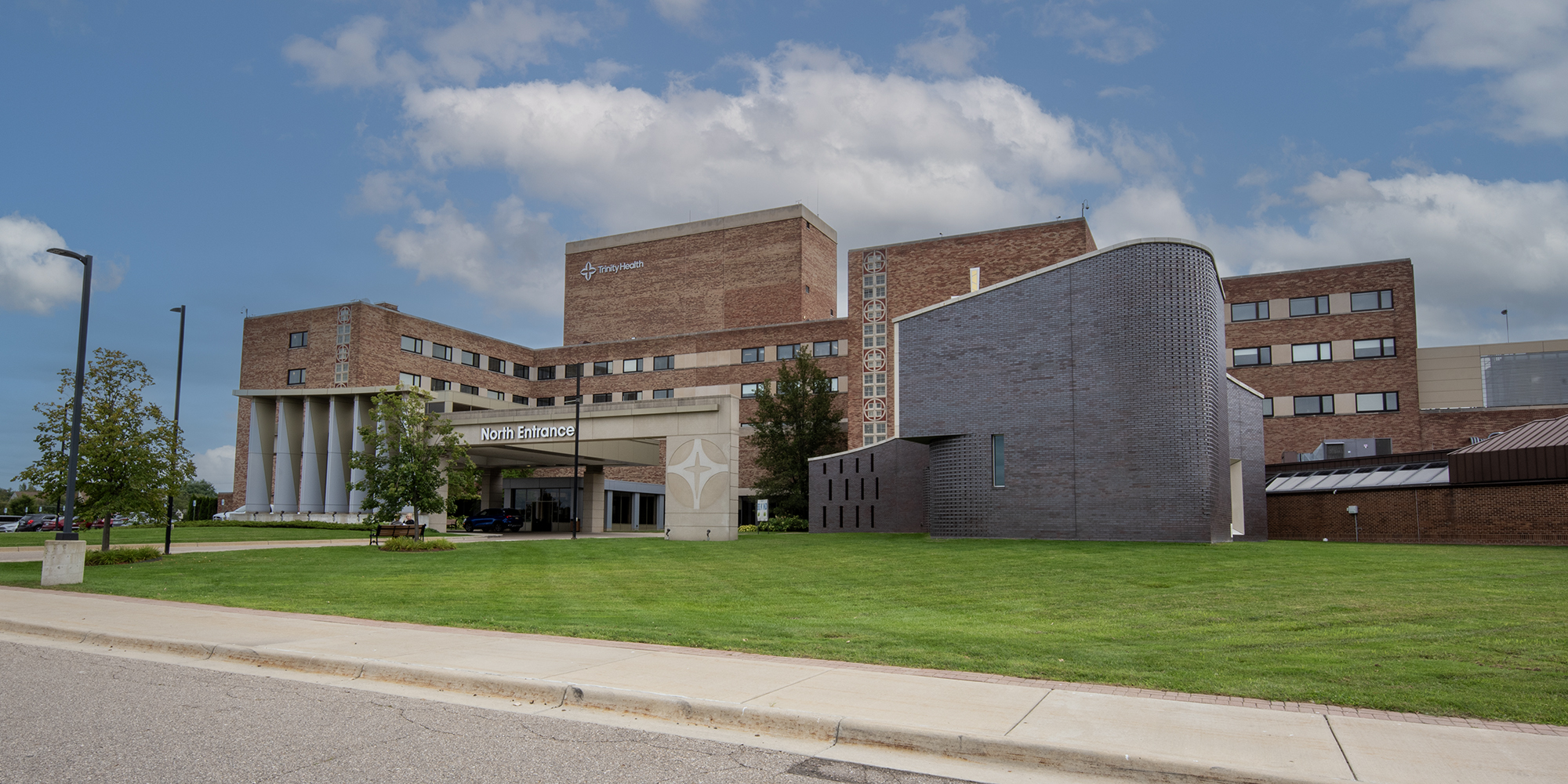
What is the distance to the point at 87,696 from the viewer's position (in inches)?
334

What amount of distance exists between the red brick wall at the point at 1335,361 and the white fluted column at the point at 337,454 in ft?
183

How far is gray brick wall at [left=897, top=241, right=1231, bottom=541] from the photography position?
2902 centimetres

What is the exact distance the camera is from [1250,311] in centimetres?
5847

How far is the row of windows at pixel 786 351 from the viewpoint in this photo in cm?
6756

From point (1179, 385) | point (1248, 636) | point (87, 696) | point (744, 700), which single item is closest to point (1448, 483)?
point (1179, 385)

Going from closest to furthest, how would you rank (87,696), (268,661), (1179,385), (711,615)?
(87,696) → (268,661) → (711,615) → (1179,385)

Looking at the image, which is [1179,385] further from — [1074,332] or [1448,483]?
[1448,483]

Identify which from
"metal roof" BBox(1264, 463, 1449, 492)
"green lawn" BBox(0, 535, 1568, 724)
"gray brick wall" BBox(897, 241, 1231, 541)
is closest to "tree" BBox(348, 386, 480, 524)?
"green lawn" BBox(0, 535, 1568, 724)

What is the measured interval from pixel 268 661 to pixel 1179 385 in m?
26.0

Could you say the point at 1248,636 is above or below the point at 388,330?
below

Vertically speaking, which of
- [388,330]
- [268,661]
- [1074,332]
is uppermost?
[388,330]

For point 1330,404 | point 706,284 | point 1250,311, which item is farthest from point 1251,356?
point 706,284

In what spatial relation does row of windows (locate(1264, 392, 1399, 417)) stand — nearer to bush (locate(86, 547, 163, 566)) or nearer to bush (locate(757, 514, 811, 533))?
bush (locate(757, 514, 811, 533))

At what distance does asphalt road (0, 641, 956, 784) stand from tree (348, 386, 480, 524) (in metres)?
26.7
